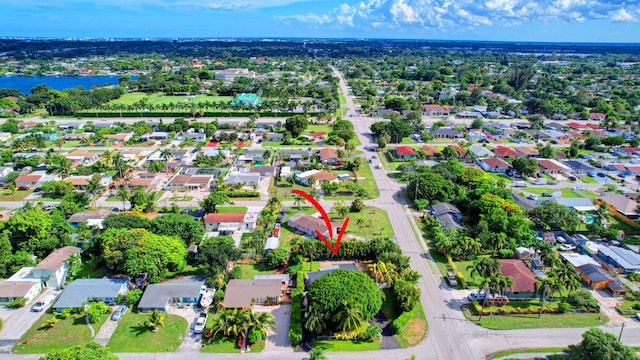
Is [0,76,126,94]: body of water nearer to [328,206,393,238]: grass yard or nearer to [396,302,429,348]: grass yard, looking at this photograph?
[328,206,393,238]: grass yard

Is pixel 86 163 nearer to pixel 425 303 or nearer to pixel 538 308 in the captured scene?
pixel 425 303

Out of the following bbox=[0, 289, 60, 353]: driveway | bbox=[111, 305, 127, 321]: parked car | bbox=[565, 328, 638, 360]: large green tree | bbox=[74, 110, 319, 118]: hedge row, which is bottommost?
bbox=[0, 289, 60, 353]: driveway

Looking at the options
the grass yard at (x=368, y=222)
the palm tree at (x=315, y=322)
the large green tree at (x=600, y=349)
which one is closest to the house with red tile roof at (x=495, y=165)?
the grass yard at (x=368, y=222)

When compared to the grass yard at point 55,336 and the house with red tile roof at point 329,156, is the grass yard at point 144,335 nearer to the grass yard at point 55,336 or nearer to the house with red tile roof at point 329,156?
the grass yard at point 55,336

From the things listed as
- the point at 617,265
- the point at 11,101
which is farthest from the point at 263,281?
the point at 11,101

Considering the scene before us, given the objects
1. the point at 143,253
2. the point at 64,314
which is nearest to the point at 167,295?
the point at 143,253

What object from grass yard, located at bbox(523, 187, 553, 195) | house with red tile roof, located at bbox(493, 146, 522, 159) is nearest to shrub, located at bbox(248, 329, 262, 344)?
grass yard, located at bbox(523, 187, 553, 195)
